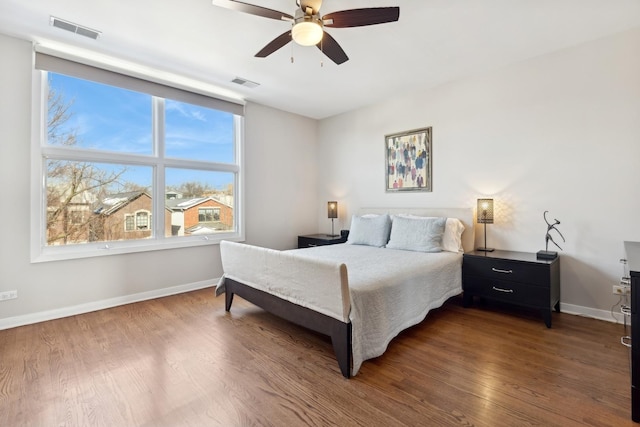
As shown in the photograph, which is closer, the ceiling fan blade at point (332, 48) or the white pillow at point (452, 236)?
the ceiling fan blade at point (332, 48)

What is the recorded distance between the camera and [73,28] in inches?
107

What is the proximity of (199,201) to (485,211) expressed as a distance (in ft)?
12.3

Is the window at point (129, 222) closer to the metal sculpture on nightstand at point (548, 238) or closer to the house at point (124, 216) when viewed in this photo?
the house at point (124, 216)

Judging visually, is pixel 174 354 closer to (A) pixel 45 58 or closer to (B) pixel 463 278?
(B) pixel 463 278

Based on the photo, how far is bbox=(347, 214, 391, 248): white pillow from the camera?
3910 mm

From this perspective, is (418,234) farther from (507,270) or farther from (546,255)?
(546,255)

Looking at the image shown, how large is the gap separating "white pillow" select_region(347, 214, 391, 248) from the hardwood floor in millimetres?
1211

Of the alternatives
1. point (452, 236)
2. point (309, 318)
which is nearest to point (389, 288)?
point (309, 318)

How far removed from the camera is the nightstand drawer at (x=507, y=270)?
9.07ft

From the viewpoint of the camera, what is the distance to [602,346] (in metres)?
2.37

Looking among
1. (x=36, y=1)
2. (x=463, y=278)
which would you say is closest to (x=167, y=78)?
(x=36, y=1)

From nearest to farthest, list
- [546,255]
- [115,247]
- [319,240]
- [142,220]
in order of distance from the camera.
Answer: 1. [546,255]
2. [115,247]
3. [142,220]
4. [319,240]

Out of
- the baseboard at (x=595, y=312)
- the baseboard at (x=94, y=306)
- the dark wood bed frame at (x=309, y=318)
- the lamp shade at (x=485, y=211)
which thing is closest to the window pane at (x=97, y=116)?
the baseboard at (x=94, y=306)

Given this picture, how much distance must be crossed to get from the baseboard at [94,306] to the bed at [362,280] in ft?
3.35
